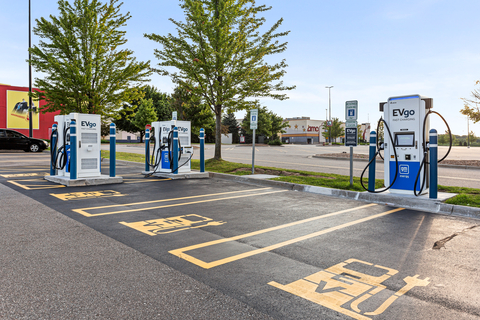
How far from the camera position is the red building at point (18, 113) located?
41531 mm

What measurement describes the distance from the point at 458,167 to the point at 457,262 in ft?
52.7

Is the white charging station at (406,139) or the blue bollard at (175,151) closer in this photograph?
the white charging station at (406,139)

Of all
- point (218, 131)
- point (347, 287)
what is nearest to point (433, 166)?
point (347, 287)

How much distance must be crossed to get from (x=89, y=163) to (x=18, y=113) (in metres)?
39.3

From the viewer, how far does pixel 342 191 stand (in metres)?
9.27

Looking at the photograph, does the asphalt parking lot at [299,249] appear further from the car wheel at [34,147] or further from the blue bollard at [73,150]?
the car wheel at [34,147]

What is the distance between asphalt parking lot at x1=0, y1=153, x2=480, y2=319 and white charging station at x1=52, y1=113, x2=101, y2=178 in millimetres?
2016

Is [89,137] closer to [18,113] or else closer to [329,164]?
[329,164]

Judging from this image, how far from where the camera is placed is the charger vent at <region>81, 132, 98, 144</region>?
10557mm

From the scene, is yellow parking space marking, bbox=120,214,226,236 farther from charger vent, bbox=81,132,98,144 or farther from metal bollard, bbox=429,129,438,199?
charger vent, bbox=81,132,98,144

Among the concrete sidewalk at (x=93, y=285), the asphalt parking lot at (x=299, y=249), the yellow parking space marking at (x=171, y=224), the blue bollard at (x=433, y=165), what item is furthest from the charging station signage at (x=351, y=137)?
the concrete sidewalk at (x=93, y=285)

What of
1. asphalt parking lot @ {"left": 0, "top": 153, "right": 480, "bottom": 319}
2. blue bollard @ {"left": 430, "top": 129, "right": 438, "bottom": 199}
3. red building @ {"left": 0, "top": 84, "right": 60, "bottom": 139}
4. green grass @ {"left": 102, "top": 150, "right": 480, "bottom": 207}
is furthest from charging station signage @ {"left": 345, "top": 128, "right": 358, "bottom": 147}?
red building @ {"left": 0, "top": 84, "right": 60, "bottom": 139}

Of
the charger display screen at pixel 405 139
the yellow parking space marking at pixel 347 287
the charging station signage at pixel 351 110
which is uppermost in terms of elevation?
the charging station signage at pixel 351 110

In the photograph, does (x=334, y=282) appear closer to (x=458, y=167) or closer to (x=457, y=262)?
(x=457, y=262)
